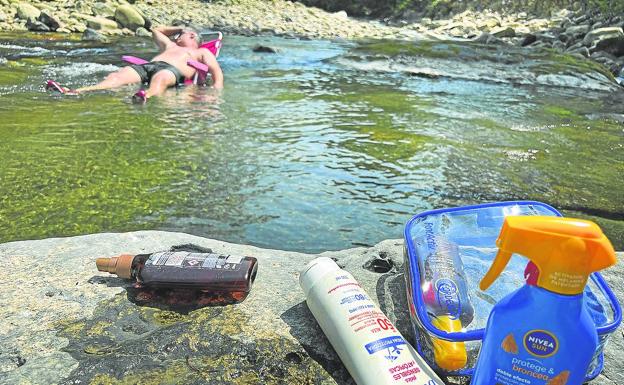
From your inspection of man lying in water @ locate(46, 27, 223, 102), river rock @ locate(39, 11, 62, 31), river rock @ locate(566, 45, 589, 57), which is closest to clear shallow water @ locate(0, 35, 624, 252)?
man lying in water @ locate(46, 27, 223, 102)

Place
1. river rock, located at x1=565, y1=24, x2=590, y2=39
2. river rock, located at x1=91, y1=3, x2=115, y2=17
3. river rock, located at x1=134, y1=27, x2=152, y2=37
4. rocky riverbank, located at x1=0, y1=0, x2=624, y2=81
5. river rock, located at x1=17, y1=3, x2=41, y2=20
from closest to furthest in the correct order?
rocky riverbank, located at x1=0, y1=0, x2=624, y2=81
river rock, located at x1=17, y1=3, x2=41, y2=20
river rock, located at x1=134, y1=27, x2=152, y2=37
river rock, located at x1=565, y1=24, x2=590, y2=39
river rock, located at x1=91, y1=3, x2=115, y2=17

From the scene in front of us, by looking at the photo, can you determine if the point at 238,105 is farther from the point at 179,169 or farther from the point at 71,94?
the point at 179,169

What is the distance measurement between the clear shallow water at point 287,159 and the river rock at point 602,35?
384 inches

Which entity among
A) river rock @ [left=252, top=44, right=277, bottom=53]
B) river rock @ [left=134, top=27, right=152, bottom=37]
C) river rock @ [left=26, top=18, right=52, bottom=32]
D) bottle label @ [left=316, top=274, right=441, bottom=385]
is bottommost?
river rock @ [left=134, top=27, right=152, bottom=37]

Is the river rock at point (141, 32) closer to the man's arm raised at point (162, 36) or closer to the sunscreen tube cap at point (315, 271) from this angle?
the man's arm raised at point (162, 36)

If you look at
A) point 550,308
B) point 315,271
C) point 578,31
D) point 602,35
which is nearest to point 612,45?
point 602,35

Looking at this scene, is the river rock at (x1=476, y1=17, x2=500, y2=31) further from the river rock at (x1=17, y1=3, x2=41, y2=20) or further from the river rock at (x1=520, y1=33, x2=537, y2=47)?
the river rock at (x1=17, y1=3, x2=41, y2=20)

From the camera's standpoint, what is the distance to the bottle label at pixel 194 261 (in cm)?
222

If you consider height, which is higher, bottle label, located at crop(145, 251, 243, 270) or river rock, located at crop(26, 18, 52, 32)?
bottle label, located at crop(145, 251, 243, 270)

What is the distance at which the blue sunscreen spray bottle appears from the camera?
1.24 meters

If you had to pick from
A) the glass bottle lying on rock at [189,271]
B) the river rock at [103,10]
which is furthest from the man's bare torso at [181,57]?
the river rock at [103,10]

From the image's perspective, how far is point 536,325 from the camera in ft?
4.19

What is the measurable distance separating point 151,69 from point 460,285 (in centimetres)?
885

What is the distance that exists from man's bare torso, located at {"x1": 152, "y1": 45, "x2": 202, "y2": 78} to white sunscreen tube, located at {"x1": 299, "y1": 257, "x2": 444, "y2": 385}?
8.62 metres
